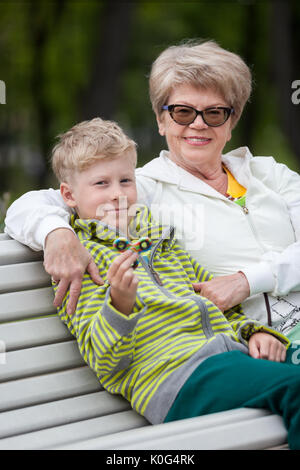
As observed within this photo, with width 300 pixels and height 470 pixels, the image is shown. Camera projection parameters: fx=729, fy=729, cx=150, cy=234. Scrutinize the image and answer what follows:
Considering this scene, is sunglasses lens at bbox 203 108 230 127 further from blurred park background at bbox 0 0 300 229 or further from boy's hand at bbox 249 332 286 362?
blurred park background at bbox 0 0 300 229

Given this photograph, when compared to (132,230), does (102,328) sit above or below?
below

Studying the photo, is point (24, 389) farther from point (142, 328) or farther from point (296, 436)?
point (296, 436)

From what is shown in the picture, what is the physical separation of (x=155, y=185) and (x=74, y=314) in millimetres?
817

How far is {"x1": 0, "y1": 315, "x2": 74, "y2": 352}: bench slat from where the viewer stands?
9.68 feet

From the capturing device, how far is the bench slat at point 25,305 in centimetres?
300

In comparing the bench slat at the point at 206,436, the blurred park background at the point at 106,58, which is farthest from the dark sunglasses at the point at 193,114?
the blurred park background at the point at 106,58

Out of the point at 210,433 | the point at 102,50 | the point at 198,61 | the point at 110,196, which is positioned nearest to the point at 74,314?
the point at 110,196

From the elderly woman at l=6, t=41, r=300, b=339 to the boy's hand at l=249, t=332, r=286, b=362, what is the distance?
0.71 ft

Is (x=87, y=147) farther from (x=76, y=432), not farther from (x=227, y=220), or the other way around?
(x=76, y=432)

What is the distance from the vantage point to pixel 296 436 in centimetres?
221

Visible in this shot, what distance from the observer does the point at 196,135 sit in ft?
11.1

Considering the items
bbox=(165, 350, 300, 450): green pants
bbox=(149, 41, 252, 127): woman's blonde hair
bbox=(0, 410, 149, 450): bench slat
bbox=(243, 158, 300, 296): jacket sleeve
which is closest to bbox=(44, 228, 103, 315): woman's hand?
bbox=(0, 410, 149, 450): bench slat

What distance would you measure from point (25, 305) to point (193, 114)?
3.78 ft
